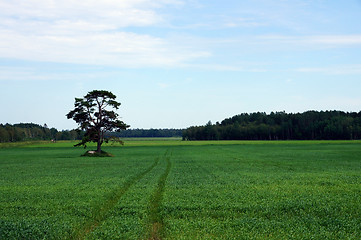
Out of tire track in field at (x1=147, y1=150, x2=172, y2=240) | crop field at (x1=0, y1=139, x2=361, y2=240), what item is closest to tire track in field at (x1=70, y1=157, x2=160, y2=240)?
crop field at (x1=0, y1=139, x2=361, y2=240)

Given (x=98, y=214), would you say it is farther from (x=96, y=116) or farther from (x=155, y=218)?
(x=96, y=116)

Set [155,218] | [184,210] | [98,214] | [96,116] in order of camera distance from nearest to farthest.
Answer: [155,218] < [98,214] < [184,210] < [96,116]

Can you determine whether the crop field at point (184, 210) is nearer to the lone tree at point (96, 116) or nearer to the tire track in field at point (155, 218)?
the tire track in field at point (155, 218)

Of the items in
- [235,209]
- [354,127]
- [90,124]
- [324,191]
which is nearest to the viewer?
[235,209]

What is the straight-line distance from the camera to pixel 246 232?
14750 millimetres

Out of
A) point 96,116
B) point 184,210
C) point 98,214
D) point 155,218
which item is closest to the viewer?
point 155,218

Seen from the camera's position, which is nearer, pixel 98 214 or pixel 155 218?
pixel 155 218

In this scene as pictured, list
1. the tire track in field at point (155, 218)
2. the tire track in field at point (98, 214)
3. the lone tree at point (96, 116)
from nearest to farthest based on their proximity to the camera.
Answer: the tire track in field at point (155, 218), the tire track in field at point (98, 214), the lone tree at point (96, 116)

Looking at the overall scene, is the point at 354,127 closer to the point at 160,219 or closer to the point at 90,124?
the point at 90,124

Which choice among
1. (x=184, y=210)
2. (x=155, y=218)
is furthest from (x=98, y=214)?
(x=184, y=210)

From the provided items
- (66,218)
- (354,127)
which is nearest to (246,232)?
(66,218)

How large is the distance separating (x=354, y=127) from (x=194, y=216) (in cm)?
19677

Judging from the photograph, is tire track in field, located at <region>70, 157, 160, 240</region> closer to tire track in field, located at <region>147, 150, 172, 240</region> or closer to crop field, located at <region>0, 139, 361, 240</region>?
crop field, located at <region>0, 139, 361, 240</region>

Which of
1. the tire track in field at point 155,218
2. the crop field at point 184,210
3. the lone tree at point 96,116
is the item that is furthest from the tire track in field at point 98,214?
the lone tree at point 96,116
